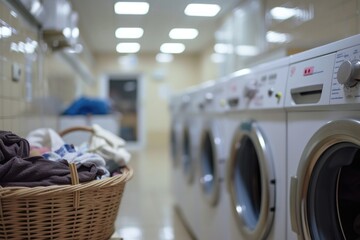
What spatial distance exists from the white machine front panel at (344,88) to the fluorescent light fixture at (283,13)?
0.88 meters

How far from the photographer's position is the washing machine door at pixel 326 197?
0.84 metres

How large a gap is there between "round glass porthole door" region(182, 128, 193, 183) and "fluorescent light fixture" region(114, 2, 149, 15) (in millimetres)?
1132

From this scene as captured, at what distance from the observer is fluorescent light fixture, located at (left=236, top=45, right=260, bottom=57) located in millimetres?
2487

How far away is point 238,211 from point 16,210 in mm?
836

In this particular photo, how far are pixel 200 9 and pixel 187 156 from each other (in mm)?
1272

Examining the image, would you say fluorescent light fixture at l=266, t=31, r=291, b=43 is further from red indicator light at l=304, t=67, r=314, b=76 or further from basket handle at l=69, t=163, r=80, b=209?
basket handle at l=69, t=163, r=80, b=209

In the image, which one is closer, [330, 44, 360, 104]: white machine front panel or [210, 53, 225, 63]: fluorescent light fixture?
[330, 44, 360, 104]: white machine front panel

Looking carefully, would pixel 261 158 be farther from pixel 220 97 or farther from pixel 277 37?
pixel 277 37

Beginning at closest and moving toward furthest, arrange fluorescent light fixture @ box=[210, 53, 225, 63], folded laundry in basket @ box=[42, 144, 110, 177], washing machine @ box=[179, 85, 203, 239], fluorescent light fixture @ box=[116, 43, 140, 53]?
folded laundry in basket @ box=[42, 144, 110, 177]
fluorescent light fixture @ box=[116, 43, 140, 53]
washing machine @ box=[179, 85, 203, 239]
fluorescent light fixture @ box=[210, 53, 225, 63]

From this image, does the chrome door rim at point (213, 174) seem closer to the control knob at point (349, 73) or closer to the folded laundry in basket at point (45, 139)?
the folded laundry in basket at point (45, 139)

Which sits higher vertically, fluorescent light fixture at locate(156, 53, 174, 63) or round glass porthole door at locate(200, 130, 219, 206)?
fluorescent light fixture at locate(156, 53, 174, 63)

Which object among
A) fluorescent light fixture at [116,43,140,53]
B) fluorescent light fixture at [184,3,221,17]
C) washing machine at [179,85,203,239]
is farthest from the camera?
washing machine at [179,85,203,239]

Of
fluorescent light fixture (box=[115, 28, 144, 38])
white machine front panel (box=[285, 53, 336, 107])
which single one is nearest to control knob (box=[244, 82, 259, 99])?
white machine front panel (box=[285, 53, 336, 107])

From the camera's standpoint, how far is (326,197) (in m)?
0.87
